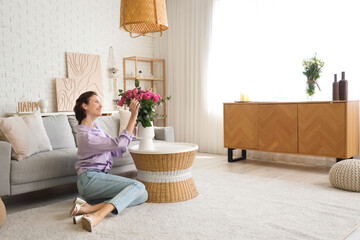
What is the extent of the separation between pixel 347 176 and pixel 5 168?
2.97 meters

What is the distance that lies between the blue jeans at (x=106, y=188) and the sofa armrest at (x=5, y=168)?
60 centimetres

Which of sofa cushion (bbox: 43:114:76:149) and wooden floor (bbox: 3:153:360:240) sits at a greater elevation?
sofa cushion (bbox: 43:114:76:149)

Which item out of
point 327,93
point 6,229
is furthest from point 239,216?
point 327,93

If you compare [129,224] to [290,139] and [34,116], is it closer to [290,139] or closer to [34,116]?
[34,116]

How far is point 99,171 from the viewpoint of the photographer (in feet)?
8.87

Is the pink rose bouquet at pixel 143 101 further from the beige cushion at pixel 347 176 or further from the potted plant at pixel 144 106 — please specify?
the beige cushion at pixel 347 176

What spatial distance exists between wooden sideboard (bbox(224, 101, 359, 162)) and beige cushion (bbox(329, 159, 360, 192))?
65 centimetres

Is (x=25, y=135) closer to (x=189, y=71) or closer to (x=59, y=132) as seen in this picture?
(x=59, y=132)

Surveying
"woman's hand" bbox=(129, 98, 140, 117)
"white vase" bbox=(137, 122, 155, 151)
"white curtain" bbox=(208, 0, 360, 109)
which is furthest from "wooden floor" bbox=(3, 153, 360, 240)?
"woman's hand" bbox=(129, 98, 140, 117)

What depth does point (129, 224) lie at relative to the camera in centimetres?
233

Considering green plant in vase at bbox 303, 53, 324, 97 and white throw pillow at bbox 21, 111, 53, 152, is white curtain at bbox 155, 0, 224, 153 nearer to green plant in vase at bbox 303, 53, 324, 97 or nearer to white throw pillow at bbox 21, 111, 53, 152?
green plant in vase at bbox 303, 53, 324, 97

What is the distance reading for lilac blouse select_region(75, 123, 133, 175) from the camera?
2553mm

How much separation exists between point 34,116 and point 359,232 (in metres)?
3.00

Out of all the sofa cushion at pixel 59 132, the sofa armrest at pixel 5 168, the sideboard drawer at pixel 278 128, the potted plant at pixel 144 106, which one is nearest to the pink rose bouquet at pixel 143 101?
the potted plant at pixel 144 106
